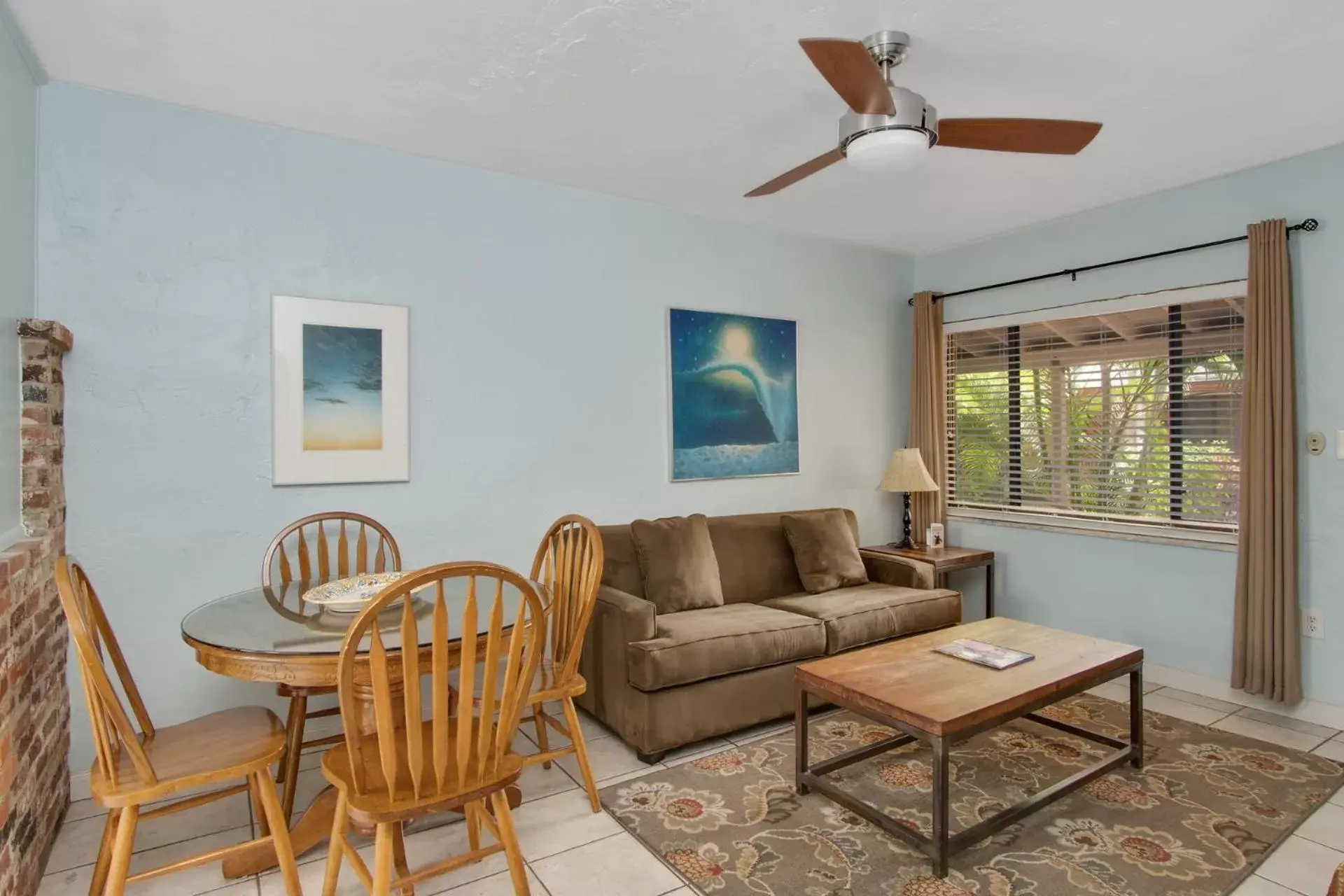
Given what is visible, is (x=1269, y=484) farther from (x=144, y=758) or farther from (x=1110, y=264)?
(x=144, y=758)

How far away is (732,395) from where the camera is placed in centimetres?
417

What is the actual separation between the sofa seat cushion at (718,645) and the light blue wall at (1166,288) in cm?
180

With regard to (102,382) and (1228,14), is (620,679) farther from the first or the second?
(1228,14)

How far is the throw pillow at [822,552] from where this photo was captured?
3.95m

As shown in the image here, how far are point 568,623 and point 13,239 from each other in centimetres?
210

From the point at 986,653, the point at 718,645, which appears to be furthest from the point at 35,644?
the point at 986,653

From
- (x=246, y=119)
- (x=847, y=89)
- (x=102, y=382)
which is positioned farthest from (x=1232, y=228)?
(x=102, y=382)

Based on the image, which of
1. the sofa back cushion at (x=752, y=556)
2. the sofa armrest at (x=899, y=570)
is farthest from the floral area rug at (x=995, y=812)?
the sofa armrest at (x=899, y=570)

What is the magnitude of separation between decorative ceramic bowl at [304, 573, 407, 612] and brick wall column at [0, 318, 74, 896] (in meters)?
0.71

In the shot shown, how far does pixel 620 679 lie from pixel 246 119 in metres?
2.63

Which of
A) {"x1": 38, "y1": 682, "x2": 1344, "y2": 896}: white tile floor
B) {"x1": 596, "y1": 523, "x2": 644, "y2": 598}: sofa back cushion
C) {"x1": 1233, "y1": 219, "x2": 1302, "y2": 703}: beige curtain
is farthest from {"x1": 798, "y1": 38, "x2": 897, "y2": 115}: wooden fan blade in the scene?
{"x1": 1233, "y1": 219, "x2": 1302, "y2": 703}: beige curtain

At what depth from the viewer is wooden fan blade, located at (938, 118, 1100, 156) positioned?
2211mm

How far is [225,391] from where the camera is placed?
2834 mm

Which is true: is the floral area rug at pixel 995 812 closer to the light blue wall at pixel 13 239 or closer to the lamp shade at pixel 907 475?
the lamp shade at pixel 907 475
